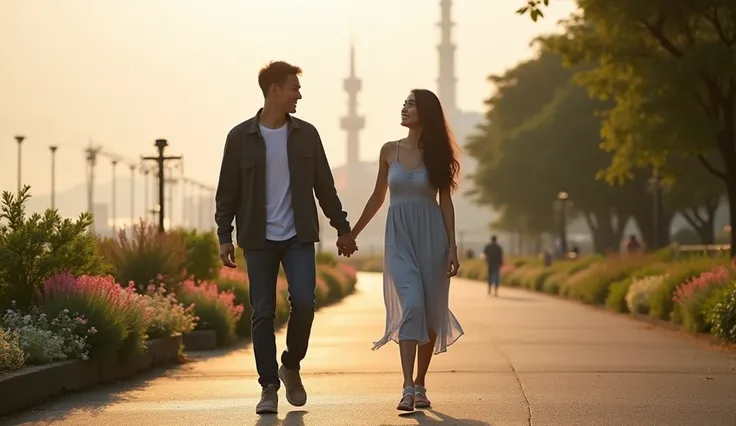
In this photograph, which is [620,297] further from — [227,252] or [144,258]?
[227,252]

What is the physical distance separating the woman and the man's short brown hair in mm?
776

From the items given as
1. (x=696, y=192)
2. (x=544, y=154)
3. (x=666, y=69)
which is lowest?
(x=696, y=192)

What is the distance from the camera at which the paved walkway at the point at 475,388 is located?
9398mm

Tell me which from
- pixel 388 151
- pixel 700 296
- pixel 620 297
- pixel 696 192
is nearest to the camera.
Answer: pixel 388 151

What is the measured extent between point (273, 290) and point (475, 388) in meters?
2.52

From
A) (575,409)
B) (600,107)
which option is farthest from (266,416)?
(600,107)

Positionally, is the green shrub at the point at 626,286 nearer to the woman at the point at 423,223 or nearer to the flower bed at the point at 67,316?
the flower bed at the point at 67,316

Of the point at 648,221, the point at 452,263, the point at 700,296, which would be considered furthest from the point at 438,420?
the point at 648,221

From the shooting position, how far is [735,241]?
27562 millimetres

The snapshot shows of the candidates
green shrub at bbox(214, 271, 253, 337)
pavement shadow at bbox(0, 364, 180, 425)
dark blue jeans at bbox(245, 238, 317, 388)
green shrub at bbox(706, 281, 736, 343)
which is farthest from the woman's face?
green shrub at bbox(214, 271, 253, 337)

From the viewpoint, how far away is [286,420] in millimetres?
9172

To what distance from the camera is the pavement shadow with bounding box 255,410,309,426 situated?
8.97 m

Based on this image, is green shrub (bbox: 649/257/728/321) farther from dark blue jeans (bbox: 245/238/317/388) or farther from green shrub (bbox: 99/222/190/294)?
dark blue jeans (bbox: 245/238/317/388)

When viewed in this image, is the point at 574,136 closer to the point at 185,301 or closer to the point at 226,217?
the point at 185,301
